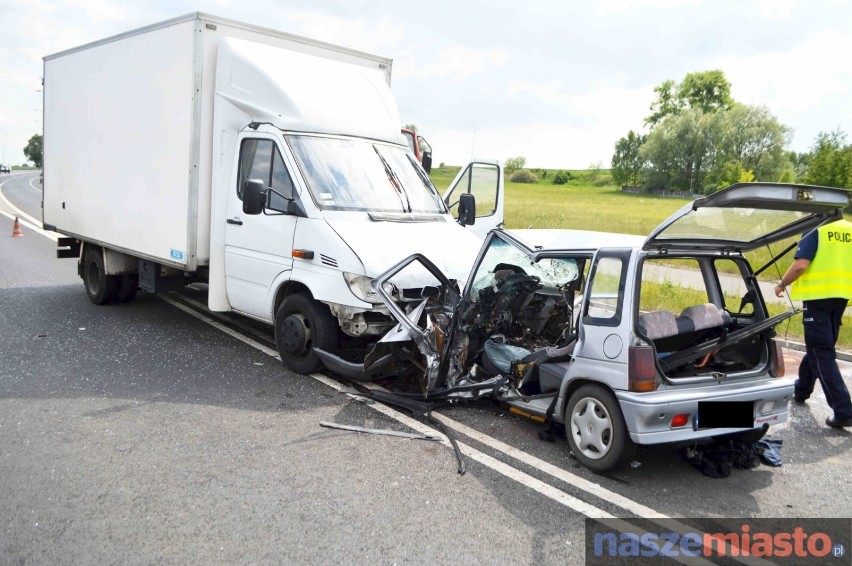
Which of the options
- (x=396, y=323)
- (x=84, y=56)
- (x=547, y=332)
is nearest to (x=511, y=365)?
(x=547, y=332)

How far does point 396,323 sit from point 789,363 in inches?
191

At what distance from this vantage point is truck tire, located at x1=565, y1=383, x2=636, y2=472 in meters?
4.30

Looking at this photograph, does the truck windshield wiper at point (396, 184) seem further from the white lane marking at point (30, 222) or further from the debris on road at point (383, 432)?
the white lane marking at point (30, 222)

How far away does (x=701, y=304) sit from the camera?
16.5 feet

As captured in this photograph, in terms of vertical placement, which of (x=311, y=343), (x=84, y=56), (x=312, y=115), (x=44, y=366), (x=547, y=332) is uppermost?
(x=84, y=56)

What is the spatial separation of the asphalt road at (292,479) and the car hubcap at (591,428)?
166mm

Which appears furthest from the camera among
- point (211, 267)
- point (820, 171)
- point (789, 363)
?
point (820, 171)

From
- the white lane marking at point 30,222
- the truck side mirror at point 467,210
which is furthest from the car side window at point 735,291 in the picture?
the white lane marking at point 30,222

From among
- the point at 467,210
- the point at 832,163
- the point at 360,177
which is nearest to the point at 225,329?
the point at 360,177

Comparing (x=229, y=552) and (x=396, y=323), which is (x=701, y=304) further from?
(x=229, y=552)

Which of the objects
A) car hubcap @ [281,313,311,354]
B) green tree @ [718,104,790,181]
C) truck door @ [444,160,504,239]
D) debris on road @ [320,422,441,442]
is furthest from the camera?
green tree @ [718,104,790,181]

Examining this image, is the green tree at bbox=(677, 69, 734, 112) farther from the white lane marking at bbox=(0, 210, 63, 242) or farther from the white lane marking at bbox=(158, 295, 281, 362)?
the white lane marking at bbox=(158, 295, 281, 362)

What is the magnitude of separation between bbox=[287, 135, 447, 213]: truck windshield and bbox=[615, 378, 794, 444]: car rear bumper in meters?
3.35

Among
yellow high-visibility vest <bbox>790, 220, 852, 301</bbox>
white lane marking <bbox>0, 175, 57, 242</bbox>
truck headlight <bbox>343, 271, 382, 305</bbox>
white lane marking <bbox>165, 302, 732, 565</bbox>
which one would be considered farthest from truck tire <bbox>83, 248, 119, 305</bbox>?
yellow high-visibility vest <bbox>790, 220, 852, 301</bbox>
